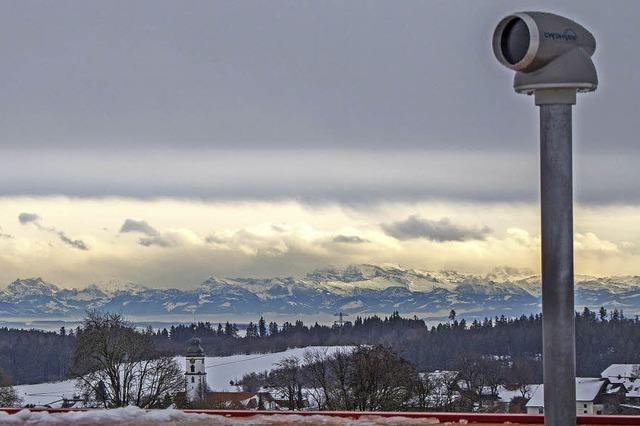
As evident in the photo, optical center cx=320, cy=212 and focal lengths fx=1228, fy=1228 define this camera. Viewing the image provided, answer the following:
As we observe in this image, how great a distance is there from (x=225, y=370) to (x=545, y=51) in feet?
402

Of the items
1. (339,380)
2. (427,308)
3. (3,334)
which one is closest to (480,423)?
(339,380)

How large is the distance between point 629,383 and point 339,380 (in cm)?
2772

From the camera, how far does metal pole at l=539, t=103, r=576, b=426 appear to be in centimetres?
669

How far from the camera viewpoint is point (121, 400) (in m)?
39.5

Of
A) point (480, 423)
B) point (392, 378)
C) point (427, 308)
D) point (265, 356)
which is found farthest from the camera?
point (427, 308)

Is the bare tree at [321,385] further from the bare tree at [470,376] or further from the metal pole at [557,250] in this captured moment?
the metal pole at [557,250]

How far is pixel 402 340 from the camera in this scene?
11269 cm

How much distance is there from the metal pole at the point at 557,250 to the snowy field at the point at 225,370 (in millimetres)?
76455

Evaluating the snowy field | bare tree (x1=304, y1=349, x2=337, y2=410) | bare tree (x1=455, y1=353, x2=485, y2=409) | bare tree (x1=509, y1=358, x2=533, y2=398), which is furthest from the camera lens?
the snowy field

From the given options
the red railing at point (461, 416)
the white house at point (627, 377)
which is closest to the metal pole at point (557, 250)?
the red railing at point (461, 416)

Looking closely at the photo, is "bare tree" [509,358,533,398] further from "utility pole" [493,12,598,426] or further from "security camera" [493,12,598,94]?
"security camera" [493,12,598,94]

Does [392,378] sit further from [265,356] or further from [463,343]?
[265,356]

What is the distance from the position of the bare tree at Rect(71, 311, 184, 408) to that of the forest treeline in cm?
1963

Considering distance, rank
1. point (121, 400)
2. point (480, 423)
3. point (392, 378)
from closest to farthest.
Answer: point (480, 423) < point (121, 400) < point (392, 378)
